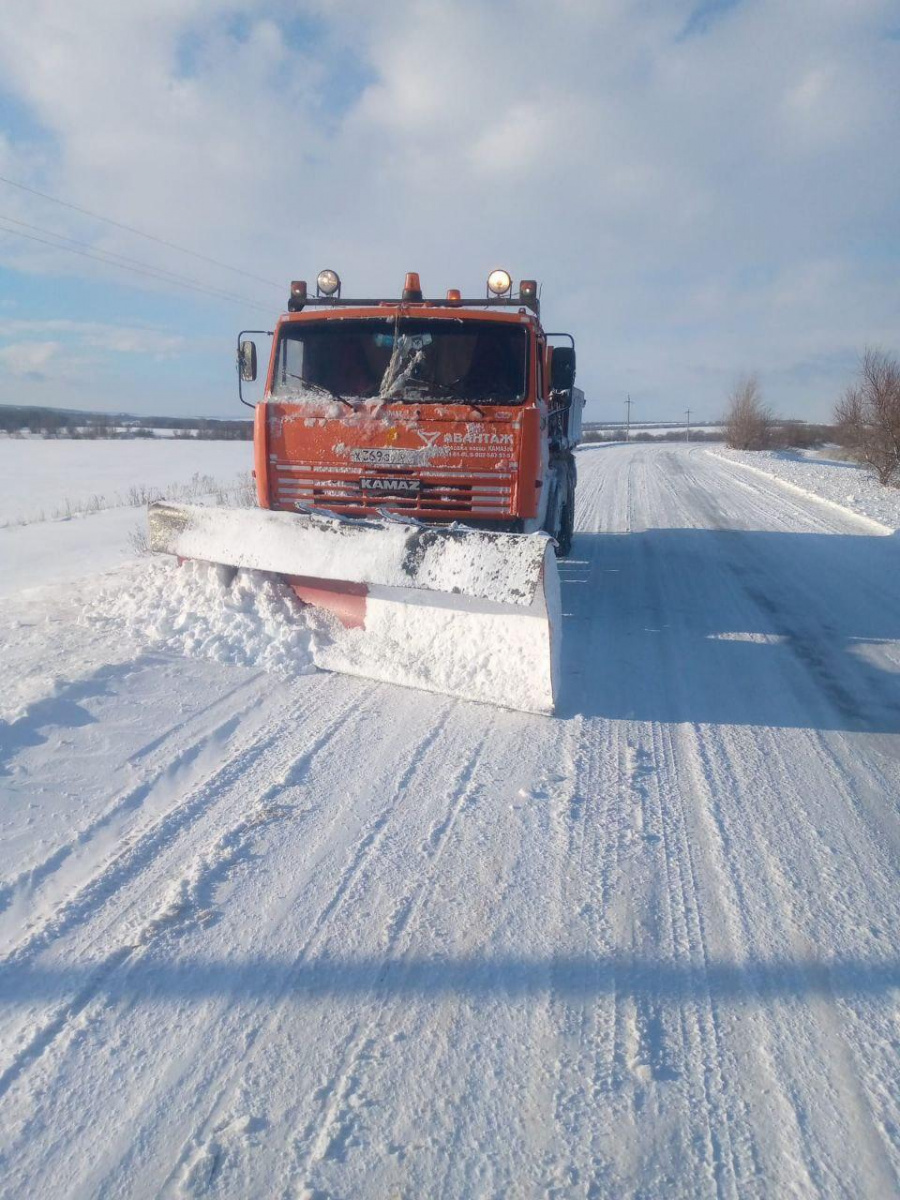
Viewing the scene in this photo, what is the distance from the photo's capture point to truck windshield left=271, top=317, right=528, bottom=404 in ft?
19.5

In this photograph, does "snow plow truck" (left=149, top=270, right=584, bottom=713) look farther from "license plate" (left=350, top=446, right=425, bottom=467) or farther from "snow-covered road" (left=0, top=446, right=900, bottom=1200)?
"snow-covered road" (left=0, top=446, right=900, bottom=1200)

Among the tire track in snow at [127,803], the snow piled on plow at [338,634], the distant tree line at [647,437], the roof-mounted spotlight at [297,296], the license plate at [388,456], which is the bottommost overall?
the tire track in snow at [127,803]

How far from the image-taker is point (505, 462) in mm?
5688

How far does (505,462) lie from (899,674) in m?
2.99

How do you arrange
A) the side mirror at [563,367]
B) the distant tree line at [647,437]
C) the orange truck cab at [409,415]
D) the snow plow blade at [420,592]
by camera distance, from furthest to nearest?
1. the distant tree line at [647,437]
2. the side mirror at [563,367]
3. the orange truck cab at [409,415]
4. the snow plow blade at [420,592]

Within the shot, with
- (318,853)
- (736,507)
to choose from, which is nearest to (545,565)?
(318,853)

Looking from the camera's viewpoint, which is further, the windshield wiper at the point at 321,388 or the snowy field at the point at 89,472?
the snowy field at the point at 89,472

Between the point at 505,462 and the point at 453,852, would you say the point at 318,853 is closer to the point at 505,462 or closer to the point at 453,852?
the point at 453,852

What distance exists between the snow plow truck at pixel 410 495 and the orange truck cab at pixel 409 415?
0.01 m

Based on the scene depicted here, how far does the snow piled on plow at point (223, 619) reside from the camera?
5.23 metres

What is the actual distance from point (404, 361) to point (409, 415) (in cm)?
55

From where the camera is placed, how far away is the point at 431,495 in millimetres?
5773

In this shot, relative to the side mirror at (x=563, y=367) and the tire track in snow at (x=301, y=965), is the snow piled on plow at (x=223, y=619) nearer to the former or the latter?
the tire track in snow at (x=301, y=965)

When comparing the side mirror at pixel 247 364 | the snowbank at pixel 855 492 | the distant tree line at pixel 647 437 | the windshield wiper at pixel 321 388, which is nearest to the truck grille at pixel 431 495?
the windshield wiper at pixel 321 388
